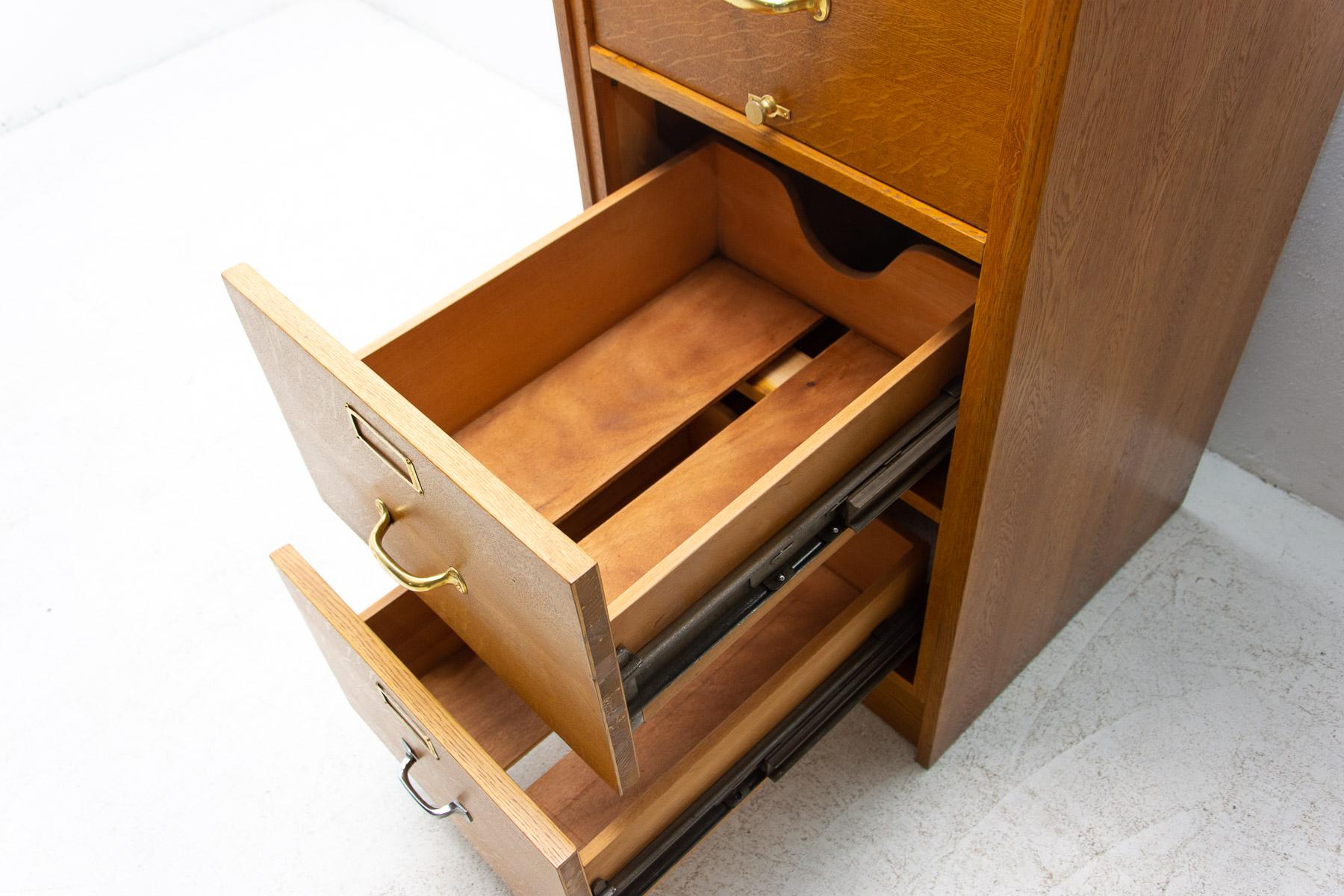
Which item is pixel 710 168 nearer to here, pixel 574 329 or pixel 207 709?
pixel 574 329

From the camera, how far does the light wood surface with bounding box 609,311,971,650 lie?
697mm

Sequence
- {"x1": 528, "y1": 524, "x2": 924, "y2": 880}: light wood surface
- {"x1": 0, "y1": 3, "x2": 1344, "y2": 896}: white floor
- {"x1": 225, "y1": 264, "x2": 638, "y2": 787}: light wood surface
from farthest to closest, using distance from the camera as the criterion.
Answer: {"x1": 0, "y1": 3, "x2": 1344, "y2": 896}: white floor < {"x1": 528, "y1": 524, "x2": 924, "y2": 880}: light wood surface < {"x1": 225, "y1": 264, "x2": 638, "y2": 787}: light wood surface

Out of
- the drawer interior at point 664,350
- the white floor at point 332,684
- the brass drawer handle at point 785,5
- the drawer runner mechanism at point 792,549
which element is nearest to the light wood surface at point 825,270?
the drawer interior at point 664,350

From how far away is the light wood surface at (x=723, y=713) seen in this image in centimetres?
81

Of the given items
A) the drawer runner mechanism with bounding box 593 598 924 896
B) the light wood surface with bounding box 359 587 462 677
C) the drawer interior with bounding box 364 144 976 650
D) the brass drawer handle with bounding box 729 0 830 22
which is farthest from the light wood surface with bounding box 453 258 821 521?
the brass drawer handle with bounding box 729 0 830 22

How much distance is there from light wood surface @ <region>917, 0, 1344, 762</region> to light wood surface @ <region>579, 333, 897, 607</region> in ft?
0.51

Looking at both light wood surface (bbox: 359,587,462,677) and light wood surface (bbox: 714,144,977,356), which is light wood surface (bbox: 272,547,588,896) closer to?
light wood surface (bbox: 359,587,462,677)

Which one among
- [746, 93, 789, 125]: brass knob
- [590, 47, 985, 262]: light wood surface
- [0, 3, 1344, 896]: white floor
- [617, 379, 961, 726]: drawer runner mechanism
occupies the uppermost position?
[746, 93, 789, 125]: brass knob

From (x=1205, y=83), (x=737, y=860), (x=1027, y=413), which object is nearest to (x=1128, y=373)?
(x=1027, y=413)

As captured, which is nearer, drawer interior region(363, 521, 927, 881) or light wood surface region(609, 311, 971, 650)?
light wood surface region(609, 311, 971, 650)

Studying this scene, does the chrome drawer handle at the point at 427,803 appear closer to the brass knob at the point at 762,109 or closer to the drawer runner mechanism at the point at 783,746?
the drawer runner mechanism at the point at 783,746

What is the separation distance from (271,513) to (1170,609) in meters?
1.05

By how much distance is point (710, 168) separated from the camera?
103 centimetres

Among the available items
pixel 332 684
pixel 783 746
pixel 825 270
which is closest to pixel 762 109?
pixel 825 270
